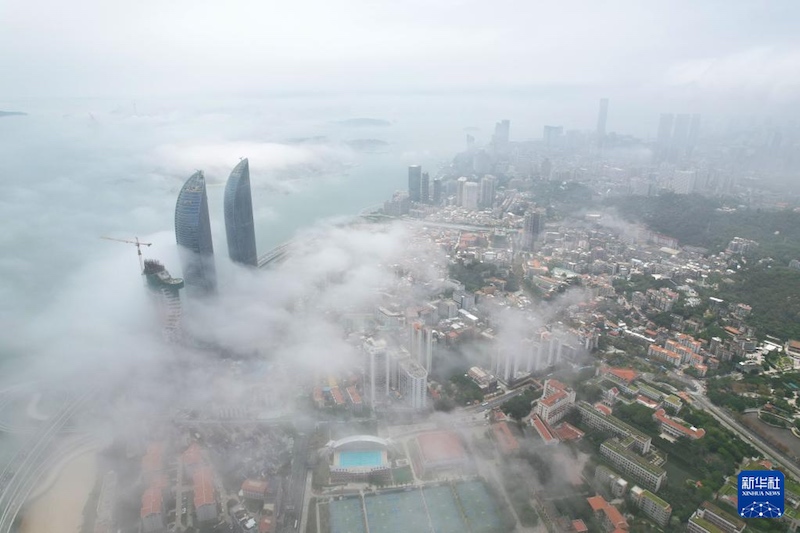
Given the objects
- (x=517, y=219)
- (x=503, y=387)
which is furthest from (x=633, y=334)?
(x=517, y=219)

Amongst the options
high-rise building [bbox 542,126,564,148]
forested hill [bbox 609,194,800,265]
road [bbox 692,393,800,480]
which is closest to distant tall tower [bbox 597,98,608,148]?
high-rise building [bbox 542,126,564,148]

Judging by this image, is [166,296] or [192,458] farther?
[166,296]

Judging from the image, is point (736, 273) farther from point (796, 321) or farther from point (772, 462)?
point (772, 462)

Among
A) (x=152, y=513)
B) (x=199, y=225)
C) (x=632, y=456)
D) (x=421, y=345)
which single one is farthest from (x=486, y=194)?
(x=152, y=513)

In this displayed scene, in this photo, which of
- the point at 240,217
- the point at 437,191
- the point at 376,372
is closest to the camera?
the point at 376,372

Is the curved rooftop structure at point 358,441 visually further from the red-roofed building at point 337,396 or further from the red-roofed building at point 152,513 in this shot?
the red-roofed building at point 152,513

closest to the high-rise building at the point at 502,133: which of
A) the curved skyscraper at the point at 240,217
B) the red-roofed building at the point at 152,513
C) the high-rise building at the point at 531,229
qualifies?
the high-rise building at the point at 531,229

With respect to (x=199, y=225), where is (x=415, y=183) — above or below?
below

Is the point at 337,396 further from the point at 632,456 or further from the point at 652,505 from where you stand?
the point at 652,505
